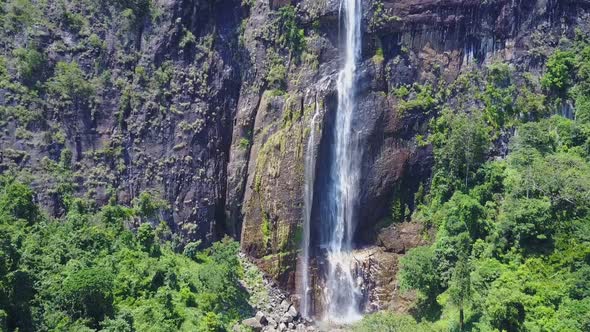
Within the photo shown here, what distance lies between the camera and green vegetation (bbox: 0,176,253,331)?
24.5 meters

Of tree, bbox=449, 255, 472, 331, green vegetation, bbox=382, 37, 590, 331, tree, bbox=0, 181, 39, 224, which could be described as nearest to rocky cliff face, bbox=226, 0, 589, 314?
green vegetation, bbox=382, 37, 590, 331

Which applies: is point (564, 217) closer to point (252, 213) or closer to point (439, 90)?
point (439, 90)

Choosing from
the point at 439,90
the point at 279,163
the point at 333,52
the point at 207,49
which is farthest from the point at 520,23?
the point at 207,49

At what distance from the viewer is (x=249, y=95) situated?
38.4m

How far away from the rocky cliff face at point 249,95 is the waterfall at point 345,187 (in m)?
0.58

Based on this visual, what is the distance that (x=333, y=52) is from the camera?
37906 millimetres

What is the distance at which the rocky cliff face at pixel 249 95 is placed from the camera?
35.8 m

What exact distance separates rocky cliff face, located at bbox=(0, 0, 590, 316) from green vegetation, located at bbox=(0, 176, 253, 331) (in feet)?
7.88

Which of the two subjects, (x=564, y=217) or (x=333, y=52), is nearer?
(x=564, y=217)

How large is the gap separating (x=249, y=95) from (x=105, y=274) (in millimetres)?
16022

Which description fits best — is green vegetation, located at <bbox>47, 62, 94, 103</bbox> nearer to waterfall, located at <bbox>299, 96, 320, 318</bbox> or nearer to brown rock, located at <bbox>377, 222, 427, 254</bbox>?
waterfall, located at <bbox>299, 96, 320, 318</bbox>

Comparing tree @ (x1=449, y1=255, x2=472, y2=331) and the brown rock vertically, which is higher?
the brown rock

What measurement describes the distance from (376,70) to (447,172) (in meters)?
7.73

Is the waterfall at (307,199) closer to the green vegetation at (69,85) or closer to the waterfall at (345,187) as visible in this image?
the waterfall at (345,187)
